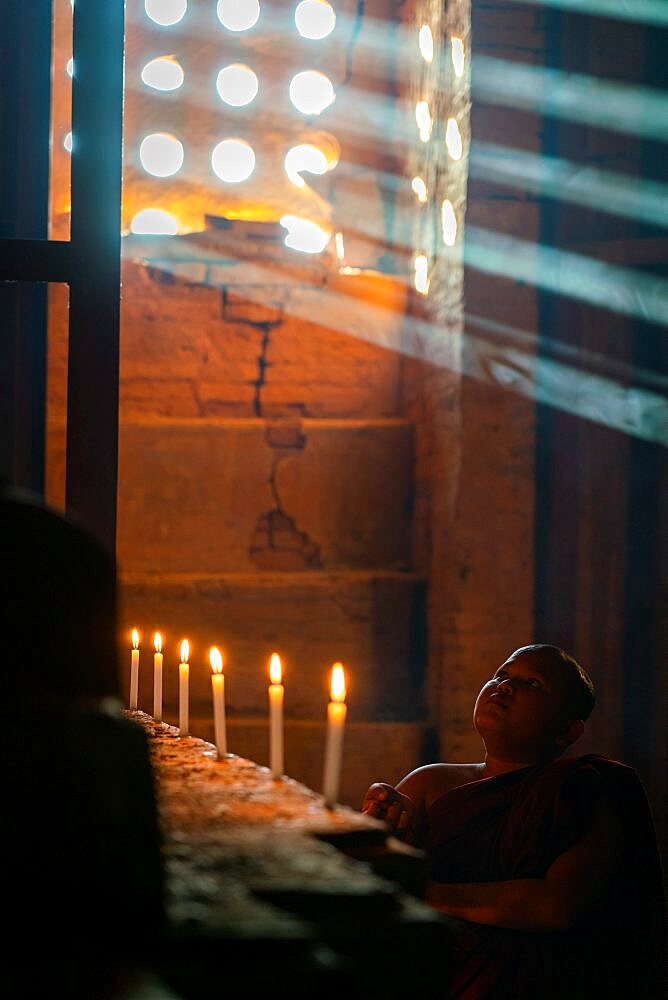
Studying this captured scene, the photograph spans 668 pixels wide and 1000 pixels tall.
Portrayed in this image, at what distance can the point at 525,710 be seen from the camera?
305 cm

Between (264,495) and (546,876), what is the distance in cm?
378

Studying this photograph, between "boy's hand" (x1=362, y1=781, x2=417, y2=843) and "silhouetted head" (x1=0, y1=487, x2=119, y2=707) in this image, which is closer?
"silhouetted head" (x1=0, y1=487, x2=119, y2=707)

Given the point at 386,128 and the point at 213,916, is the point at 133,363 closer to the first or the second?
the point at 386,128

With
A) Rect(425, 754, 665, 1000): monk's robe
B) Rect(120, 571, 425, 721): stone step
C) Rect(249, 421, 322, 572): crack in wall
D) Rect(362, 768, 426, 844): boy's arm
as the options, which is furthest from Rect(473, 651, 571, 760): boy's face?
Rect(249, 421, 322, 572): crack in wall

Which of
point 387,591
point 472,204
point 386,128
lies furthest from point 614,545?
point 386,128

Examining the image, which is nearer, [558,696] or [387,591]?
[558,696]

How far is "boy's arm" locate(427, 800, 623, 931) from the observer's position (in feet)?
8.82

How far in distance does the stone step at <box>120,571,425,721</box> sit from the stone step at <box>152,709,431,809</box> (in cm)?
18

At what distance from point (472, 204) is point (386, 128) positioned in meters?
1.87

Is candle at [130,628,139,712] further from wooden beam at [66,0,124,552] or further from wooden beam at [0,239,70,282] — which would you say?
wooden beam at [0,239,70,282]

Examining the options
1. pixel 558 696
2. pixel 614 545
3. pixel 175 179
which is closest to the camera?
pixel 558 696

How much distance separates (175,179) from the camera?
22.6 ft

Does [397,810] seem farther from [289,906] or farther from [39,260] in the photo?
[39,260]

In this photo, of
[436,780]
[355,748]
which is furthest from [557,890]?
[355,748]
